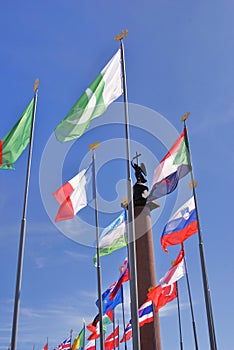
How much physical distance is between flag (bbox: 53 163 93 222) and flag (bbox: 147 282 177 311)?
5917mm

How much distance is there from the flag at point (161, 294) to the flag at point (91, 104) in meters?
9.39

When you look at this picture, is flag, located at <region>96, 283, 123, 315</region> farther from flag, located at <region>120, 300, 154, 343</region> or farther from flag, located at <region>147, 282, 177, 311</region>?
flag, located at <region>147, 282, 177, 311</region>

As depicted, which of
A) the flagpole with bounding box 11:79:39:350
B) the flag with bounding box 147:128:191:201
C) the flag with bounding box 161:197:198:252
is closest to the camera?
the flagpole with bounding box 11:79:39:350

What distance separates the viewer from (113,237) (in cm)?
1817

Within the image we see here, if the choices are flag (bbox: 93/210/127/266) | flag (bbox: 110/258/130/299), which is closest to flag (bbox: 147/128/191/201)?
flag (bbox: 93/210/127/266)

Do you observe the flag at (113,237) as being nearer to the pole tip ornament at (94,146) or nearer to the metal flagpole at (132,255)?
the pole tip ornament at (94,146)

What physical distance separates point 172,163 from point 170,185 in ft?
3.02

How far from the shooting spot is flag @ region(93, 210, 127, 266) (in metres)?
18.0

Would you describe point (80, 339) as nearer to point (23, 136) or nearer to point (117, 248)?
point (117, 248)

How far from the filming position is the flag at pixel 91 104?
35.5 ft

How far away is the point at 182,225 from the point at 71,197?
521cm

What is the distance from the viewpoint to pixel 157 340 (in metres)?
19.7

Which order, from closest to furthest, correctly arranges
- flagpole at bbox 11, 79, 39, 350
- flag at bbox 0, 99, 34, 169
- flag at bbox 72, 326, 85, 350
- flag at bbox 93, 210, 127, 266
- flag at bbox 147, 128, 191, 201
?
1. flagpole at bbox 11, 79, 39, 350
2. flag at bbox 0, 99, 34, 169
3. flag at bbox 147, 128, 191, 201
4. flag at bbox 93, 210, 127, 266
5. flag at bbox 72, 326, 85, 350

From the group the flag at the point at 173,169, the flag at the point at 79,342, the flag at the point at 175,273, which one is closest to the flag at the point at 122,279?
the flag at the point at 175,273
